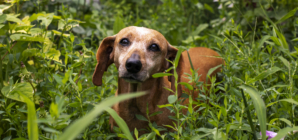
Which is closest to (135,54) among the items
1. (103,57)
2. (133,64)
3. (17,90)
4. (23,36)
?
(133,64)

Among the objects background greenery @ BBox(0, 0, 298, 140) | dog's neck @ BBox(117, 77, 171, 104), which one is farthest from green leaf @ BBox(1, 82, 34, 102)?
dog's neck @ BBox(117, 77, 171, 104)

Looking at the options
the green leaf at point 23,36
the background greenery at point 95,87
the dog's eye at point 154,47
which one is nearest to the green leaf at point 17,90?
the background greenery at point 95,87

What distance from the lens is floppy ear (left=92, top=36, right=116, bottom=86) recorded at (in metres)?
2.26

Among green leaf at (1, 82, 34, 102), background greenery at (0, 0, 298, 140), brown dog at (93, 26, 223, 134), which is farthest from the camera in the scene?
brown dog at (93, 26, 223, 134)

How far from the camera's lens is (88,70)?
2775 mm

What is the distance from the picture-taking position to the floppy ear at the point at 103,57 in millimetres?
2264

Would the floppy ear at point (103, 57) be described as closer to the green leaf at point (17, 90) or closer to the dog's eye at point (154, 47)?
the dog's eye at point (154, 47)

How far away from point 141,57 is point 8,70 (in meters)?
1.14

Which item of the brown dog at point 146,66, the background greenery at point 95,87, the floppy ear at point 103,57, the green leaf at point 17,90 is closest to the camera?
the background greenery at point 95,87

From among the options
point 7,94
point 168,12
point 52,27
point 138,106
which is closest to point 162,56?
point 138,106

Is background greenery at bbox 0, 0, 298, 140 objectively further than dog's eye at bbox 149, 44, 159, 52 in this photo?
No

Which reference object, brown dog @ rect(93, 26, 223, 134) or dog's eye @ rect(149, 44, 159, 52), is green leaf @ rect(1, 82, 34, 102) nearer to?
brown dog @ rect(93, 26, 223, 134)

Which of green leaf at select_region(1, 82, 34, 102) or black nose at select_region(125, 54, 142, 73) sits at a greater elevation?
black nose at select_region(125, 54, 142, 73)

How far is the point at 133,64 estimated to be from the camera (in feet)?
6.10
